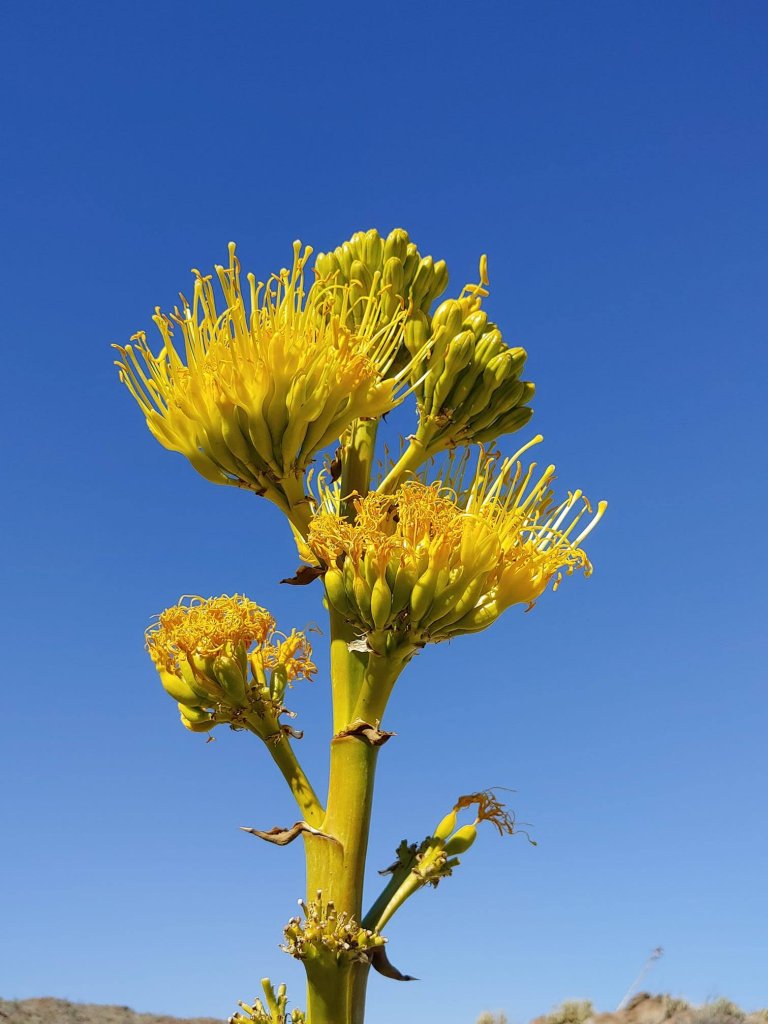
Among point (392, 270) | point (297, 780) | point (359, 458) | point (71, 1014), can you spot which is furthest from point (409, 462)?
point (71, 1014)

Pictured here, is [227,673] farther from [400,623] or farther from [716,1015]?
[716,1015]

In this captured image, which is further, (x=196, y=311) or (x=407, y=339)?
(x=407, y=339)

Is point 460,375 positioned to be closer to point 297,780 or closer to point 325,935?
point 297,780

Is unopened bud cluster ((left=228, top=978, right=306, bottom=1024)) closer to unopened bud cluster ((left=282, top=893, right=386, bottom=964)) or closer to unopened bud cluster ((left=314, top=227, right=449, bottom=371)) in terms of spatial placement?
unopened bud cluster ((left=282, top=893, right=386, bottom=964))

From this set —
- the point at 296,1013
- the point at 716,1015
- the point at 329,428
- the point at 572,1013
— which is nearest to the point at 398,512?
the point at 329,428

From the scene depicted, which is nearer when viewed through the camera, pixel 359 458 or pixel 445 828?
pixel 445 828

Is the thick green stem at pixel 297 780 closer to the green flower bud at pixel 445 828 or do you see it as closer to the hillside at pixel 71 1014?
the green flower bud at pixel 445 828

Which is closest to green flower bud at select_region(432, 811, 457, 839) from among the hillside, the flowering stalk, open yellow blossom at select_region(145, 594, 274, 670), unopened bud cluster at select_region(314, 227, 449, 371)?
the flowering stalk
